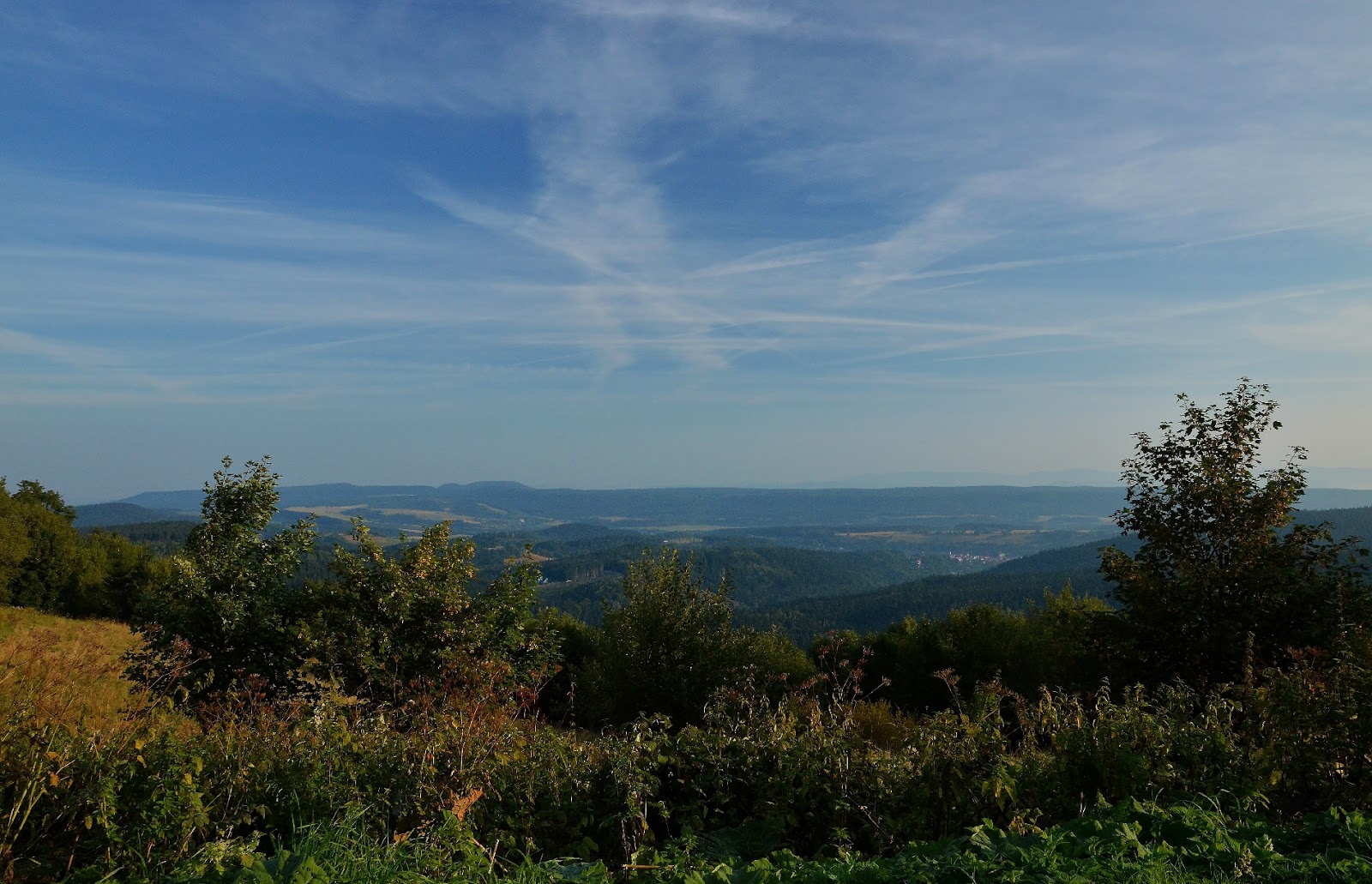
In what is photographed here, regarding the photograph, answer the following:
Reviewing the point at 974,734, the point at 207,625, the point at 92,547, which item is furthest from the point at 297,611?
the point at 92,547

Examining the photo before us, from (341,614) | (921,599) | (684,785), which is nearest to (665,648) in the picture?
(341,614)

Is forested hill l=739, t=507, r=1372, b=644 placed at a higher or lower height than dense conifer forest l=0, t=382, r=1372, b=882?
lower

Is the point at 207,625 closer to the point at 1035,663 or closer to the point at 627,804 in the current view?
the point at 627,804

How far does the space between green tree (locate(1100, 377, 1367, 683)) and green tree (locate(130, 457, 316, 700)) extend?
13.1m

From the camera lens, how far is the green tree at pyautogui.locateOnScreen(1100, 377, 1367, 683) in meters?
11.4

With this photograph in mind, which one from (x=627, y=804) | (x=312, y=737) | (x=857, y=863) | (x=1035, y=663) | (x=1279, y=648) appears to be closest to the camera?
(x=857, y=863)

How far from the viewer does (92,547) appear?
1906 inches

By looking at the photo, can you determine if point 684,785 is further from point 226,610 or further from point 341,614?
point 226,610

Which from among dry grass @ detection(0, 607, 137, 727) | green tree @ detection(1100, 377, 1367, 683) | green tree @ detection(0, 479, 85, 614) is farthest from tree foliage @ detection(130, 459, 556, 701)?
green tree @ detection(0, 479, 85, 614)

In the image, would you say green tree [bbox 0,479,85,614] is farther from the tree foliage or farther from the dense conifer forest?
the dense conifer forest

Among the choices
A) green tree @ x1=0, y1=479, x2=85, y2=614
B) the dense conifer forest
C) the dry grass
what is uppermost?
the dry grass

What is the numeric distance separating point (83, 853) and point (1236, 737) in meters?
7.26

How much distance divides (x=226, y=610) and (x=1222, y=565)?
15.5 meters

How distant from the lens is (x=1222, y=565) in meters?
12.1
